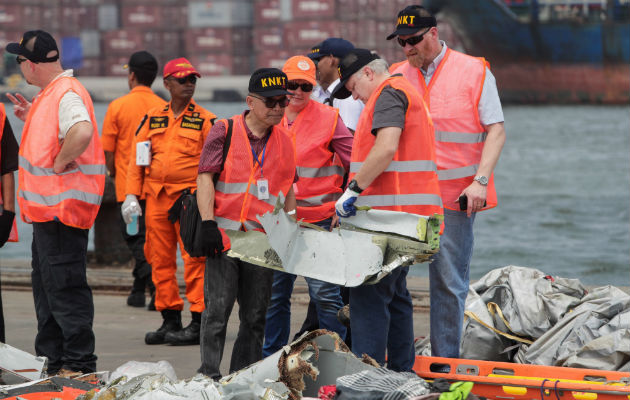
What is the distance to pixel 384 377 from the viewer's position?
3.82m

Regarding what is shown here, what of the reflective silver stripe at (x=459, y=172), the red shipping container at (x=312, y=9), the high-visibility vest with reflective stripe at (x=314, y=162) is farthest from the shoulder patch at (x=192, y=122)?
the red shipping container at (x=312, y=9)

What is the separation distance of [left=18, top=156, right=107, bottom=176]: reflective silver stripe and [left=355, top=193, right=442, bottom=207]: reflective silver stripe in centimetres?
150

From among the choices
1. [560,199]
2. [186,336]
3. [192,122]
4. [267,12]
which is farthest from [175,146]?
[267,12]

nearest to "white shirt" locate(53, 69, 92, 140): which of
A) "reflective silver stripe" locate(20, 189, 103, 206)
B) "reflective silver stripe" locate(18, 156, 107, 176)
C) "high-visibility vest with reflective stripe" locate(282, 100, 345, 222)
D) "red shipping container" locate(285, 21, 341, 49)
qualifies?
"reflective silver stripe" locate(18, 156, 107, 176)

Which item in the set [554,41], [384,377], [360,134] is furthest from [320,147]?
[554,41]

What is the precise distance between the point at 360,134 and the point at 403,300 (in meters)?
0.85

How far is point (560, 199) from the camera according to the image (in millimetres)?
40125

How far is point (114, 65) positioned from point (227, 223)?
73.6m

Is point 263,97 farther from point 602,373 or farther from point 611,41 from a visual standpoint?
point 611,41

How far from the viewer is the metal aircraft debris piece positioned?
4.19m

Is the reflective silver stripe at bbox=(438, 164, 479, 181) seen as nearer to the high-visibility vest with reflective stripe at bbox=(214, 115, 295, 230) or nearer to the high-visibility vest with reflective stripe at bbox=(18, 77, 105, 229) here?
the high-visibility vest with reflective stripe at bbox=(214, 115, 295, 230)

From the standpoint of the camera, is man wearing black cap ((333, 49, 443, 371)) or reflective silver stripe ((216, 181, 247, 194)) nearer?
man wearing black cap ((333, 49, 443, 371))

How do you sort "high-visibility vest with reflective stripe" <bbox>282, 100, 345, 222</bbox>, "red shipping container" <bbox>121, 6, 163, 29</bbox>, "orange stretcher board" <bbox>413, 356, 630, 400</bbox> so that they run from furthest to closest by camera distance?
"red shipping container" <bbox>121, 6, 163, 29</bbox> → "high-visibility vest with reflective stripe" <bbox>282, 100, 345, 222</bbox> → "orange stretcher board" <bbox>413, 356, 630, 400</bbox>

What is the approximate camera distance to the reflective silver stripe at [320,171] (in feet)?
17.8
